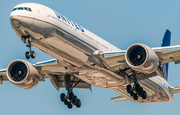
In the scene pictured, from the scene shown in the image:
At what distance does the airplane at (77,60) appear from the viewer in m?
27.7

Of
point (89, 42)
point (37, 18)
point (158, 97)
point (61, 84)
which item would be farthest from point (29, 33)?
Result: point (158, 97)

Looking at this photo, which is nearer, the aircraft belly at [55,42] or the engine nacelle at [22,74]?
the aircraft belly at [55,42]

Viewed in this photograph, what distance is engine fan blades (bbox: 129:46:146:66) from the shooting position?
3077 cm

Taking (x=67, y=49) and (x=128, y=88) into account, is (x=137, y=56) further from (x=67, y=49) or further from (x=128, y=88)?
(x=67, y=49)

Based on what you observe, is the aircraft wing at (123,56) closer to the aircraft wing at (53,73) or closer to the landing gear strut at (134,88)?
the landing gear strut at (134,88)

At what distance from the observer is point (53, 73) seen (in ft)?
119

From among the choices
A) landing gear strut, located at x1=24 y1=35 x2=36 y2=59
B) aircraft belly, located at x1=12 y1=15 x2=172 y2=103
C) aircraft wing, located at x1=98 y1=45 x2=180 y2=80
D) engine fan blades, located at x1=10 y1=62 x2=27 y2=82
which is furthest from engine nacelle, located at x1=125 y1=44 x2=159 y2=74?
engine fan blades, located at x1=10 y1=62 x2=27 y2=82

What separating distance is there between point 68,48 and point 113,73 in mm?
6104

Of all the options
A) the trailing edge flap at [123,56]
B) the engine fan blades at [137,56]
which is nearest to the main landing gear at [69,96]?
the trailing edge flap at [123,56]

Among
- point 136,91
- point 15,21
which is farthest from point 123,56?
point 15,21

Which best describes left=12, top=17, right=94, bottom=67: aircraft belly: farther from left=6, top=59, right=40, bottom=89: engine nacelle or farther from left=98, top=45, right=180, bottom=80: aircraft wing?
left=6, top=59, right=40, bottom=89: engine nacelle

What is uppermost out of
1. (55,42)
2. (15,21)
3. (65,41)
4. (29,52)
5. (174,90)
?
(15,21)

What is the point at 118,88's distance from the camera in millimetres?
36438

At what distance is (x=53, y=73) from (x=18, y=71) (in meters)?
3.61
